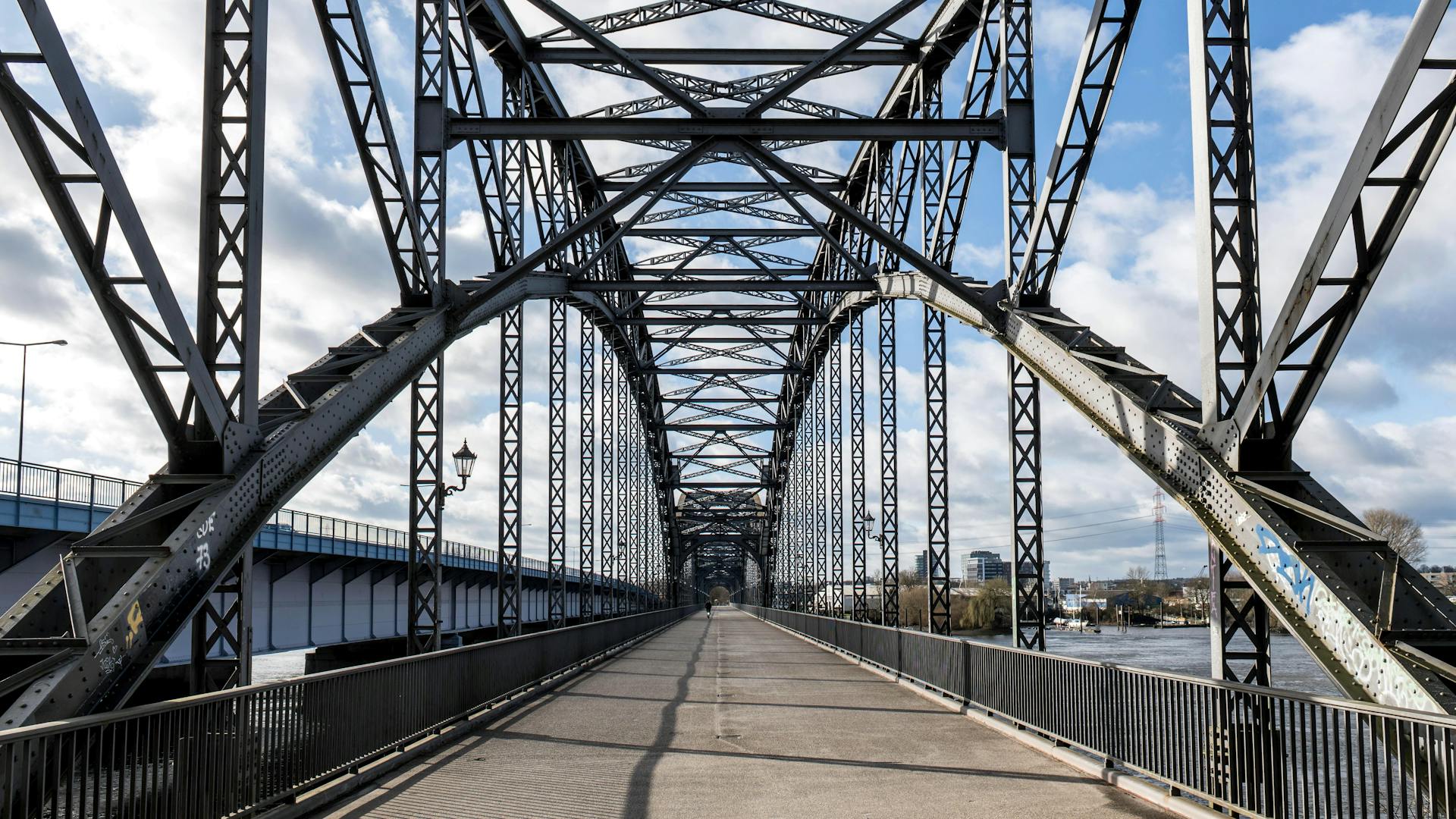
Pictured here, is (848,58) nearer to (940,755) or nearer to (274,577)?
(940,755)

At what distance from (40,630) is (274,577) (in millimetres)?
26191

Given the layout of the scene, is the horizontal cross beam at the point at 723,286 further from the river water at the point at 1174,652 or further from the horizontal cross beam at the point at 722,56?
the river water at the point at 1174,652

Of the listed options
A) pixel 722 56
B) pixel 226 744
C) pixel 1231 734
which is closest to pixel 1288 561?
pixel 1231 734

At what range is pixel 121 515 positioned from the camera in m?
9.35

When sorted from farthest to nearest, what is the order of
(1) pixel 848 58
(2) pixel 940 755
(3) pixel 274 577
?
1. (3) pixel 274 577
2. (1) pixel 848 58
3. (2) pixel 940 755

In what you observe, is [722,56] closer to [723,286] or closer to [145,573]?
[723,286]

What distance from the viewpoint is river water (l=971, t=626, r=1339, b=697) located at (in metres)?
32.9

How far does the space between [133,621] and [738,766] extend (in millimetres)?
5849

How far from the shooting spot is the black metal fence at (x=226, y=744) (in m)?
6.73

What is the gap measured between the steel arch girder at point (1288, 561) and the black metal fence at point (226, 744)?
7.54m

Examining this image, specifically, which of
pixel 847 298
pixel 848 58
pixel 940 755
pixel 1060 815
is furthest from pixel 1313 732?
pixel 847 298

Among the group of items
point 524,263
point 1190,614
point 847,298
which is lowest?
point 1190,614

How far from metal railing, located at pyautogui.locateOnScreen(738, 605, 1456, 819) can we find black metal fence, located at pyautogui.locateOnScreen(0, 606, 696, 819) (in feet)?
22.0

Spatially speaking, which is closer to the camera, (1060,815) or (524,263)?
(1060,815)
